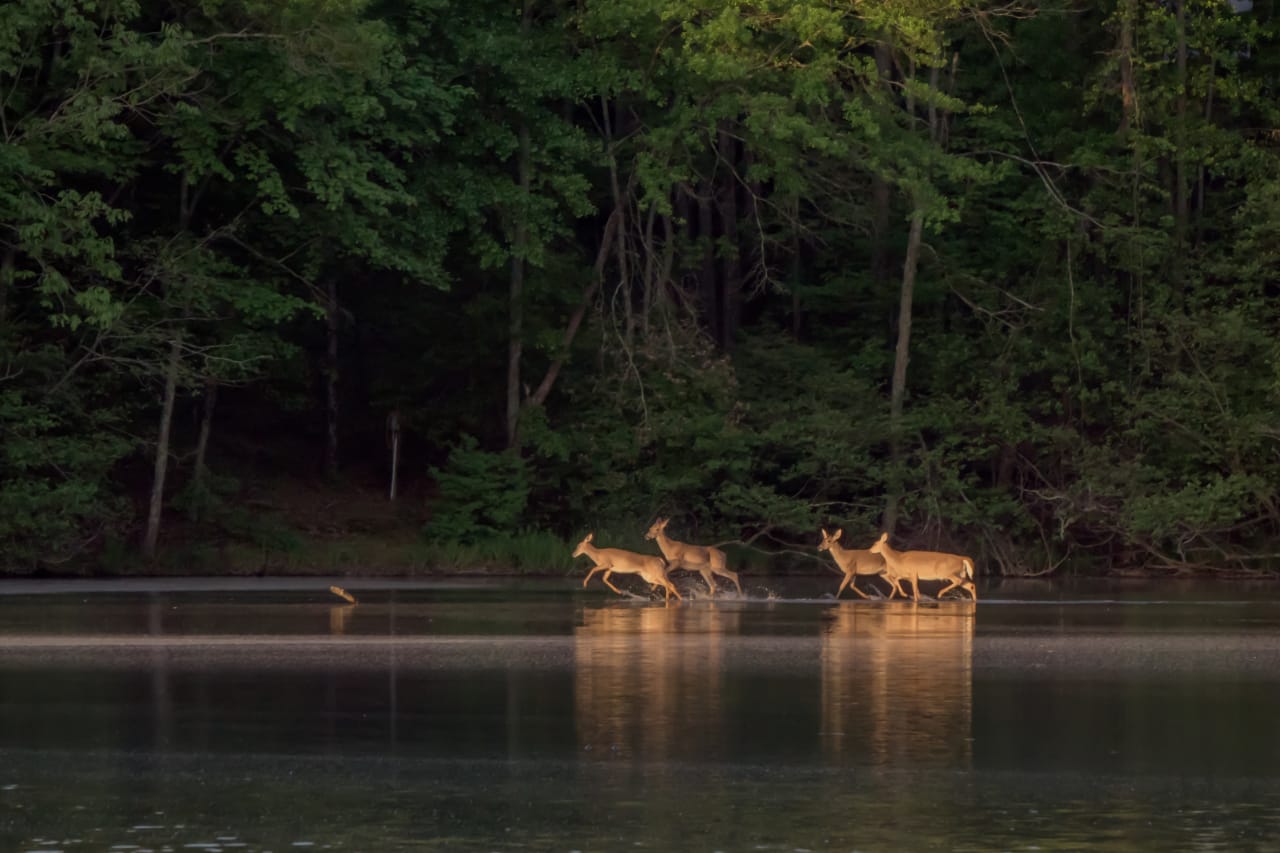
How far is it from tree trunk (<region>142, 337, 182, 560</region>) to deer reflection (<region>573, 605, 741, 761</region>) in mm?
12633

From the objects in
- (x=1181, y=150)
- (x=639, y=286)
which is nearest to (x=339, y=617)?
(x=639, y=286)

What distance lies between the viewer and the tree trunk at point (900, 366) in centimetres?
4231

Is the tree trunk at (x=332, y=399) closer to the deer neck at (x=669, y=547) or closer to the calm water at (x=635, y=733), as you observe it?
the deer neck at (x=669, y=547)

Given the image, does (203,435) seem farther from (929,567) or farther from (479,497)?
(929,567)

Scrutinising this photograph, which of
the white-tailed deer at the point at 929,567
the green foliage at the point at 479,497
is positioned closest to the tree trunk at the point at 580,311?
the green foliage at the point at 479,497

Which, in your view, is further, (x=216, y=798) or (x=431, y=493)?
→ (x=431, y=493)

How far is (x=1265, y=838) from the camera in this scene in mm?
11953

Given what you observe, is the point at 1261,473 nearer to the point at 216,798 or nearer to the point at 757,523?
the point at 757,523

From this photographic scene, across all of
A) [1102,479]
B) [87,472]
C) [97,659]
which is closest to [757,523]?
[1102,479]

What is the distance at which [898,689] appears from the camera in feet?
62.6

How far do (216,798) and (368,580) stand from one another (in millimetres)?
25085

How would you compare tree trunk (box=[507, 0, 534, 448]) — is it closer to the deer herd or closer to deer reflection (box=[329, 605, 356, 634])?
the deer herd

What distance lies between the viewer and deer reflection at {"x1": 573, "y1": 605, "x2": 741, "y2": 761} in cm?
1580

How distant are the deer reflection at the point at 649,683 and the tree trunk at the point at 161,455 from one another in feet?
41.4
